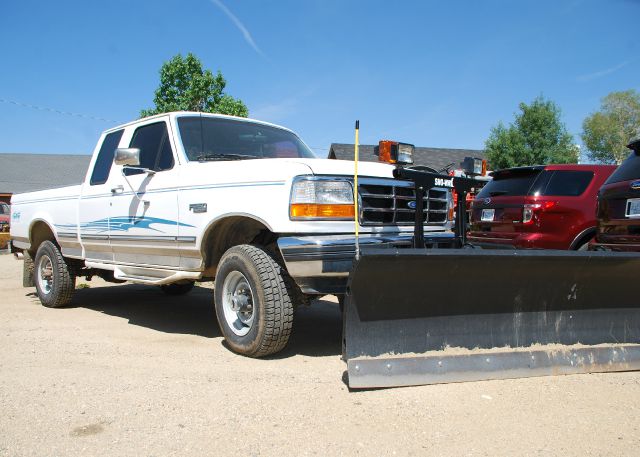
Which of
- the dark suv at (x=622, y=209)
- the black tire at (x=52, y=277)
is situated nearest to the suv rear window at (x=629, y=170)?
the dark suv at (x=622, y=209)

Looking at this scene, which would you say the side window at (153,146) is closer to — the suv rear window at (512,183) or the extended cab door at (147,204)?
the extended cab door at (147,204)

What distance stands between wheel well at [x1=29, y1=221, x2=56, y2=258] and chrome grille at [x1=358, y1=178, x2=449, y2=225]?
521cm

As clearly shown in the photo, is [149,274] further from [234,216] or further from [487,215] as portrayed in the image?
[487,215]

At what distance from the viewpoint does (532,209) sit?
6.67 meters

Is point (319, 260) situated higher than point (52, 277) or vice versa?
point (319, 260)

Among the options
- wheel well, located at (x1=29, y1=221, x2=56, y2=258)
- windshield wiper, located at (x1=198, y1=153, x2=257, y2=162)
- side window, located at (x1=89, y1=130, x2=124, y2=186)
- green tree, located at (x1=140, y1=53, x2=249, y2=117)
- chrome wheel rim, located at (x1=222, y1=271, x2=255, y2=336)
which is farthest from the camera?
green tree, located at (x1=140, y1=53, x2=249, y2=117)

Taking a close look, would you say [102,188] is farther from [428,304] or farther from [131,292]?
[428,304]

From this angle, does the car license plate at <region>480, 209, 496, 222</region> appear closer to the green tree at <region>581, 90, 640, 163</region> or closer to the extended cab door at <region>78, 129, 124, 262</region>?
the extended cab door at <region>78, 129, 124, 262</region>

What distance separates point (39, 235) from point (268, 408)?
5.81 meters

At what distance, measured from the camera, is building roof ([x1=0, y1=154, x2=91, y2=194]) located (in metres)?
36.7

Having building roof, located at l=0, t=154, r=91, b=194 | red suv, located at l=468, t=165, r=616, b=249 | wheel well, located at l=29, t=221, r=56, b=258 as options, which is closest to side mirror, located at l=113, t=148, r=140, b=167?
wheel well, located at l=29, t=221, r=56, b=258

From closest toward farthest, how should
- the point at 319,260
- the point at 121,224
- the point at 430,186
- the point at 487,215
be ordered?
the point at 319,260
the point at 430,186
the point at 121,224
the point at 487,215

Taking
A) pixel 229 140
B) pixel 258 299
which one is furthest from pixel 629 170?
pixel 229 140

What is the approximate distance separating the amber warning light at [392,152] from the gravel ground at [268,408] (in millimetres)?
1630
